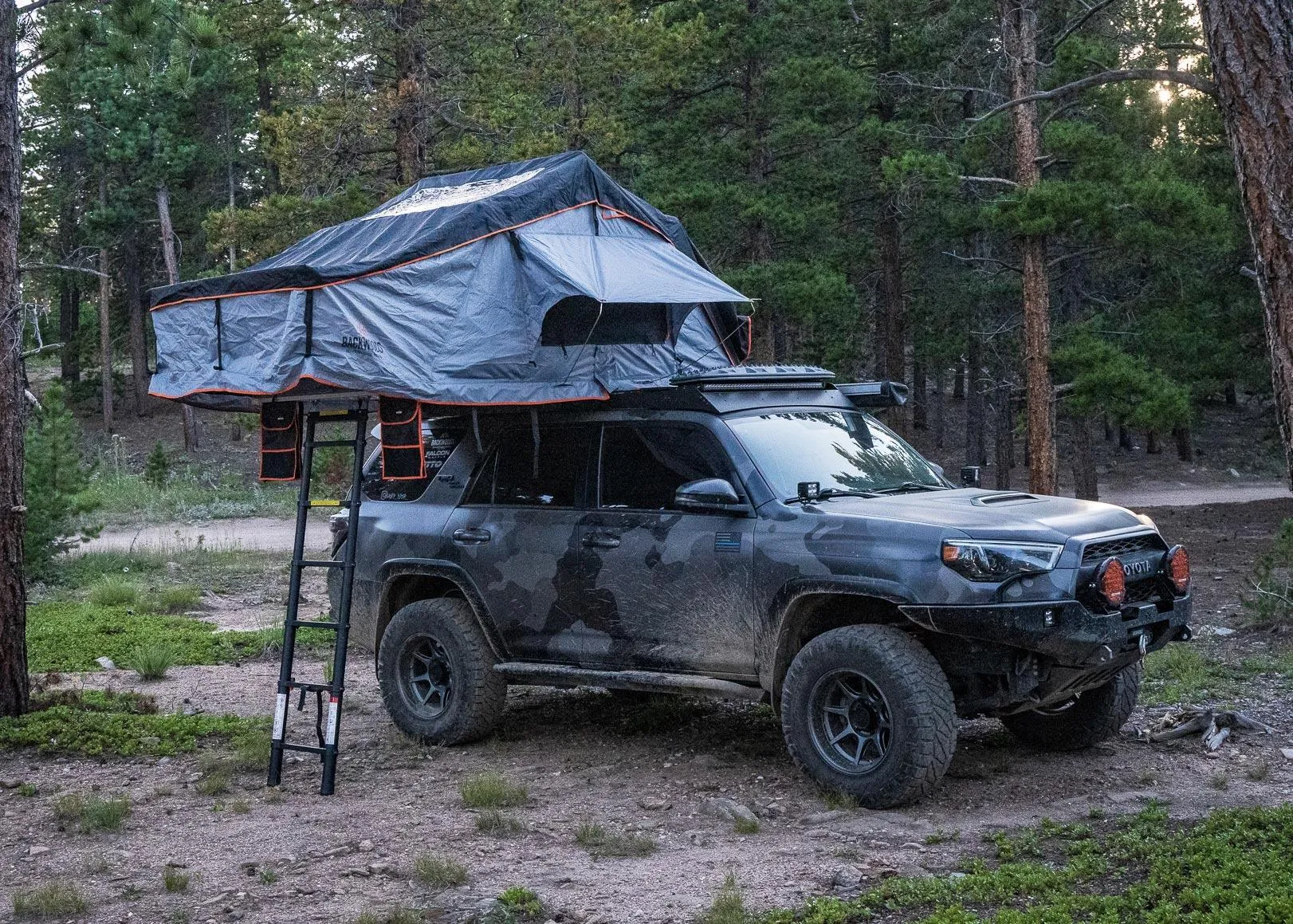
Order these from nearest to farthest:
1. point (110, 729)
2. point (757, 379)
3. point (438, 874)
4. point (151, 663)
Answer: point (438, 874), point (757, 379), point (110, 729), point (151, 663)

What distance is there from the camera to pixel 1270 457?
134 ft

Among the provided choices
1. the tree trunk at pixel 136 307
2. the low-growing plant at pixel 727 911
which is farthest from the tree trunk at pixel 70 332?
the low-growing plant at pixel 727 911

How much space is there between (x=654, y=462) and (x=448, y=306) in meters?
1.48

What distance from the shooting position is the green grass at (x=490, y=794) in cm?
696

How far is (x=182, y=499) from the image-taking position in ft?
94.1

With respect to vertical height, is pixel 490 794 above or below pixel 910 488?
below

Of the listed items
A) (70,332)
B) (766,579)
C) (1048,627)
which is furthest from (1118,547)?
(70,332)

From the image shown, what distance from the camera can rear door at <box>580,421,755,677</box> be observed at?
7.25 meters

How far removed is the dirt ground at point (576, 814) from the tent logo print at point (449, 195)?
342 cm

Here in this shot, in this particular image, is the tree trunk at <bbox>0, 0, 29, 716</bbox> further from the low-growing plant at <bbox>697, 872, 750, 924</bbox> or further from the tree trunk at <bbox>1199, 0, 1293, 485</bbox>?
the tree trunk at <bbox>1199, 0, 1293, 485</bbox>

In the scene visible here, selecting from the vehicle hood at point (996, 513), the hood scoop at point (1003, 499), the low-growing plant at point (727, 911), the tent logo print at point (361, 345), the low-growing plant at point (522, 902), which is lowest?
the low-growing plant at point (522, 902)

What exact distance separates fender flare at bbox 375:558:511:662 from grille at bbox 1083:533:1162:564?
350 centimetres

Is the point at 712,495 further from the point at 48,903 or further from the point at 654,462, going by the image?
the point at 48,903

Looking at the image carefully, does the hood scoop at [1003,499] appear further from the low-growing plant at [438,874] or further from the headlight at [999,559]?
the low-growing plant at [438,874]
